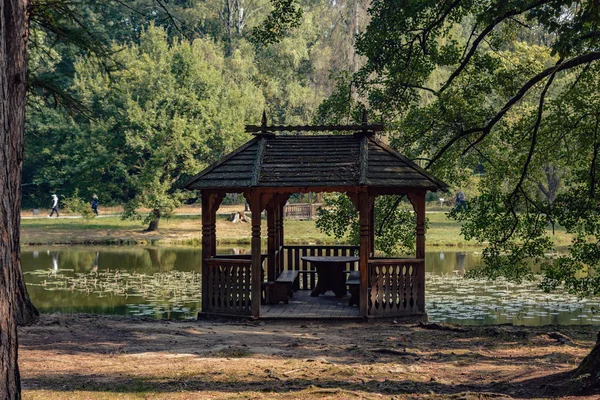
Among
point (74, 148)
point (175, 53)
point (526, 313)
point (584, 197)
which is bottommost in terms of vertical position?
point (526, 313)

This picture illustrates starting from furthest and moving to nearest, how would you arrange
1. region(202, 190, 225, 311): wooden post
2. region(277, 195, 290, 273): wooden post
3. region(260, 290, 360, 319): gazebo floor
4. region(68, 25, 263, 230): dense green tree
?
region(68, 25, 263, 230): dense green tree → region(277, 195, 290, 273): wooden post → region(202, 190, 225, 311): wooden post → region(260, 290, 360, 319): gazebo floor

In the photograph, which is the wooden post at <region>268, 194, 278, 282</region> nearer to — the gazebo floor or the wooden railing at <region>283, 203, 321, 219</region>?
the gazebo floor

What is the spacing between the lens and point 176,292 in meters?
23.3

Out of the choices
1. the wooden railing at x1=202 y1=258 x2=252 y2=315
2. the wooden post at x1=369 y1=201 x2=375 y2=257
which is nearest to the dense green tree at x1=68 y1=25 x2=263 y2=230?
the wooden post at x1=369 y1=201 x2=375 y2=257

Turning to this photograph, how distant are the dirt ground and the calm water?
17.4 ft

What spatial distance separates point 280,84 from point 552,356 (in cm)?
4884

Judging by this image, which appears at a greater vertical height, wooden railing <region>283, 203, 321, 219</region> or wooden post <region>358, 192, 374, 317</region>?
wooden railing <region>283, 203, 321, 219</region>

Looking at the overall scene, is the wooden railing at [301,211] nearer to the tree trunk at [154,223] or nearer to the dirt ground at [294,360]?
the tree trunk at [154,223]

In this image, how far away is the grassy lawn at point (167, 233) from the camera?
126 feet

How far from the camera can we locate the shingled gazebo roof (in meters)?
13.9

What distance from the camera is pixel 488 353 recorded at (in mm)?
10812

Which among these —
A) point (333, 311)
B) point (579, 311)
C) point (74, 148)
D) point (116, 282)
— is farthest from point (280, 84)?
point (333, 311)

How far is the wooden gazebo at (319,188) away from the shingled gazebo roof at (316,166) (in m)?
0.02

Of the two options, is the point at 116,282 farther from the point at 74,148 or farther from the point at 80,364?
the point at 74,148
